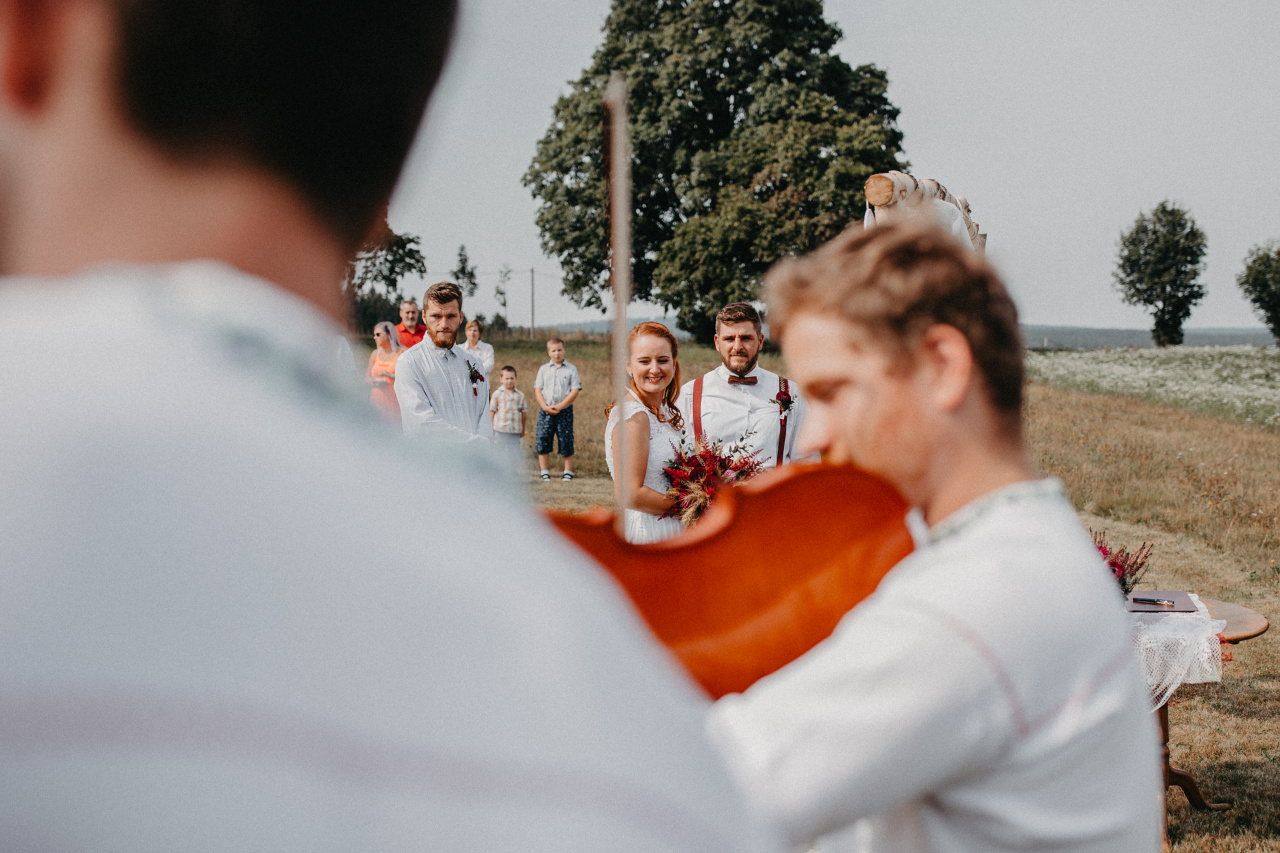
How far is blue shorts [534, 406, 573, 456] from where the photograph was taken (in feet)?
38.8

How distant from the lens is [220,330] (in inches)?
14.3

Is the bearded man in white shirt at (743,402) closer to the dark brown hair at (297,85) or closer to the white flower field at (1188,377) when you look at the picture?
the dark brown hair at (297,85)

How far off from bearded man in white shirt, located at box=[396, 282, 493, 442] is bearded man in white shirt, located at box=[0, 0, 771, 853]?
5718 mm

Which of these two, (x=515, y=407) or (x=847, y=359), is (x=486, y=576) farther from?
(x=515, y=407)

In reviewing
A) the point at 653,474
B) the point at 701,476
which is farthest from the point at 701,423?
the point at 701,476

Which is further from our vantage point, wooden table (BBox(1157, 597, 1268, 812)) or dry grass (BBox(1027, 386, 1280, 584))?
dry grass (BBox(1027, 386, 1280, 584))

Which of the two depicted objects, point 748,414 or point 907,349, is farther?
point 748,414

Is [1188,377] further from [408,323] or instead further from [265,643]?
[265,643]

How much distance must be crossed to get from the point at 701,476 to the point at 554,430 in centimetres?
770

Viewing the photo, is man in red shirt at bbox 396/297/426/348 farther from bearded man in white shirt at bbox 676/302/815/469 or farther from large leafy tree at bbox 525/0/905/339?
large leafy tree at bbox 525/0/905/339

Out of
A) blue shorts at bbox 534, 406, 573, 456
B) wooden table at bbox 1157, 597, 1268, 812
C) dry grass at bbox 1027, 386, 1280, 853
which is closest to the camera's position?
wooden table at bbox 1157, 597, 1268, 812

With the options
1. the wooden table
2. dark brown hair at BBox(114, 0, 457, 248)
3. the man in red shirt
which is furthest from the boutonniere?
dark brown hair at BBox(114, 0, 457, 248)

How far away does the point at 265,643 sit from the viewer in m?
0.32

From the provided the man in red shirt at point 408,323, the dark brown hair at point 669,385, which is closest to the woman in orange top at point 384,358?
the man in red shirt at point 408,323
